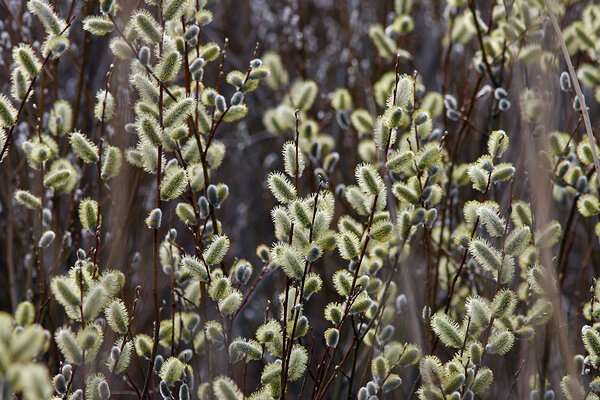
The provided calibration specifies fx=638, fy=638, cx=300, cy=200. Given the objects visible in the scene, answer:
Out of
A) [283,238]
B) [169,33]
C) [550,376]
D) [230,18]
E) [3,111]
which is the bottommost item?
[550,376]

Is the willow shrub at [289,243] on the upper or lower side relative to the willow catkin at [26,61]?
lower

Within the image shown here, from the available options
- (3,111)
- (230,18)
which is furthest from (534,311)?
(230,18)

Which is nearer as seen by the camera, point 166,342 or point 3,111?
point 3,111

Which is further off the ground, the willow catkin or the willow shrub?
the willow catkin

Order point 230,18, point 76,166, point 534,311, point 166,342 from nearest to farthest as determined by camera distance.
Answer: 1. point 534,311
2. point 166,342
3. point 76,166
4. point 230,18

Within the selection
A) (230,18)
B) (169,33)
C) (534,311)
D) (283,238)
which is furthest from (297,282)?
(230,18)

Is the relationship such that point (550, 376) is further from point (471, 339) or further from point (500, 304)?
point (500, 304)

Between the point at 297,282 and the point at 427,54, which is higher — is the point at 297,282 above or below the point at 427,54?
below

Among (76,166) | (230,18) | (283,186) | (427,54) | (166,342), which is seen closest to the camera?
(283,186)

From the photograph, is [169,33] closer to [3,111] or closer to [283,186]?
[3,111]

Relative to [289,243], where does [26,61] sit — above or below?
above
